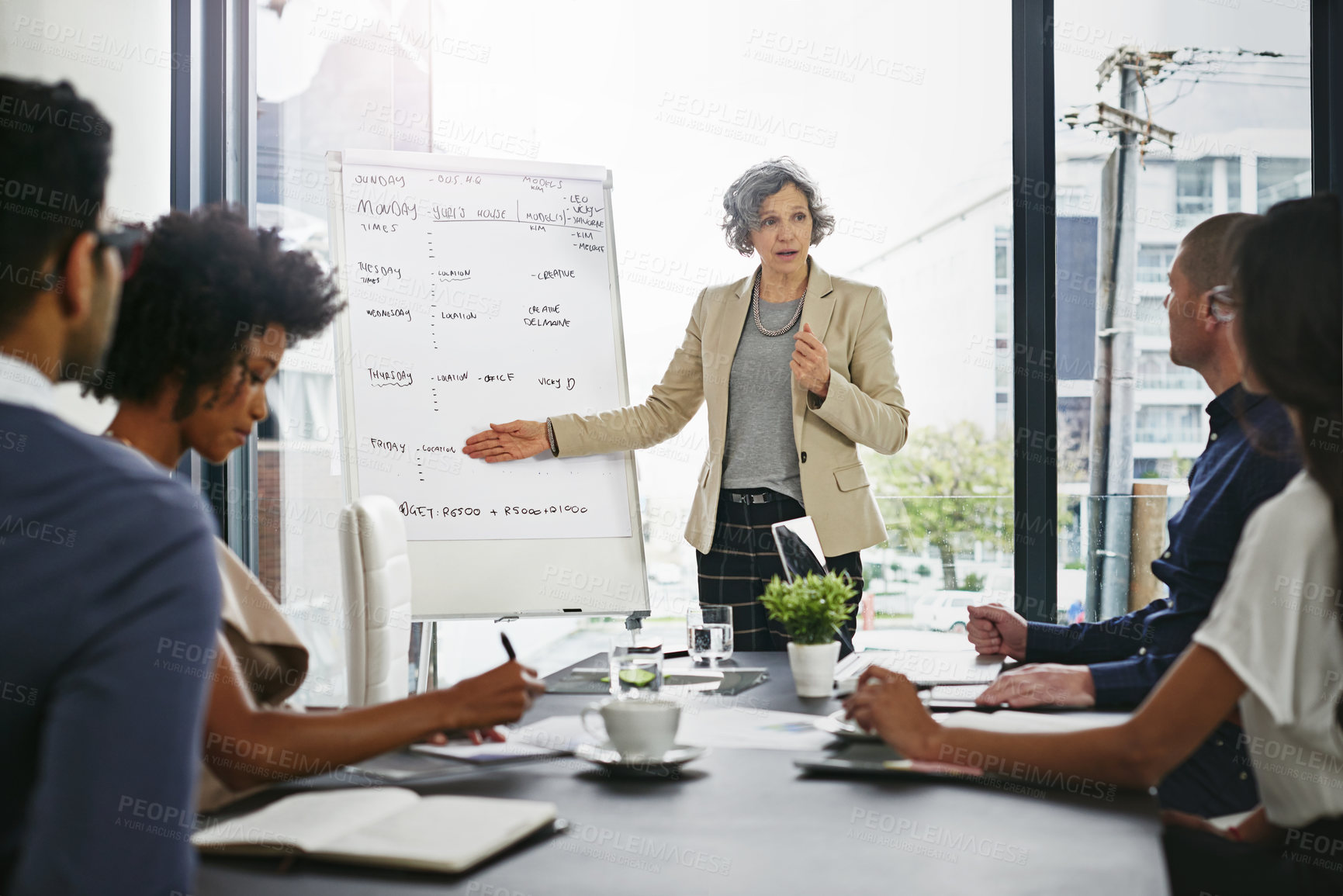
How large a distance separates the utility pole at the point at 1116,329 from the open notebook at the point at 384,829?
259 cm

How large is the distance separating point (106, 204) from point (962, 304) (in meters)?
2.83

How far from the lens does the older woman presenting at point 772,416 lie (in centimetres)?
262

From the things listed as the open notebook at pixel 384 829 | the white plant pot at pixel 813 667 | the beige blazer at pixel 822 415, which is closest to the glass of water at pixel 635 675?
the white plant pot at pixel 813 667

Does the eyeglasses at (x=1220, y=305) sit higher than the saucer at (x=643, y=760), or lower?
higher

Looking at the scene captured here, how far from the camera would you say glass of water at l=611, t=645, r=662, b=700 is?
1373mm

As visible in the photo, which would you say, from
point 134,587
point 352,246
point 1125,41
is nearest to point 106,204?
point 134,587

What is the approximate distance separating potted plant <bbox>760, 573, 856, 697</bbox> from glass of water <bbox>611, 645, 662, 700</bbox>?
0.26m

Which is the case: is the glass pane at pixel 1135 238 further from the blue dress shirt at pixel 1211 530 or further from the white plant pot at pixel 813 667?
the white plant pot at pixel 813 667

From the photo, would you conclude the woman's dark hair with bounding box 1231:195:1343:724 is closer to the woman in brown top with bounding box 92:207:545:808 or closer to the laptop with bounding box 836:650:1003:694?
the laptop with bounding box 836:650:1003:694

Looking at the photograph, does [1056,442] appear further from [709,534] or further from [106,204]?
[106,204]

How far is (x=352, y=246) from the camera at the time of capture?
9.48 feet

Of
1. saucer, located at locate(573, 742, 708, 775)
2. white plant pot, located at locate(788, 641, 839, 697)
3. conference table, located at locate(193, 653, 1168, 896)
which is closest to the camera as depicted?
conference table, located at locate(193, 653, 1168, 896)

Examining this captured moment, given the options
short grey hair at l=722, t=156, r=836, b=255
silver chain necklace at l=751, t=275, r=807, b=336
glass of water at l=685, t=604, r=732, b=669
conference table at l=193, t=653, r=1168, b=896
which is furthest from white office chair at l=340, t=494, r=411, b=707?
short grey hair at l=722, t=156, r=836, b=255

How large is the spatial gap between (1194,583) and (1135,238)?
6.33 ft
